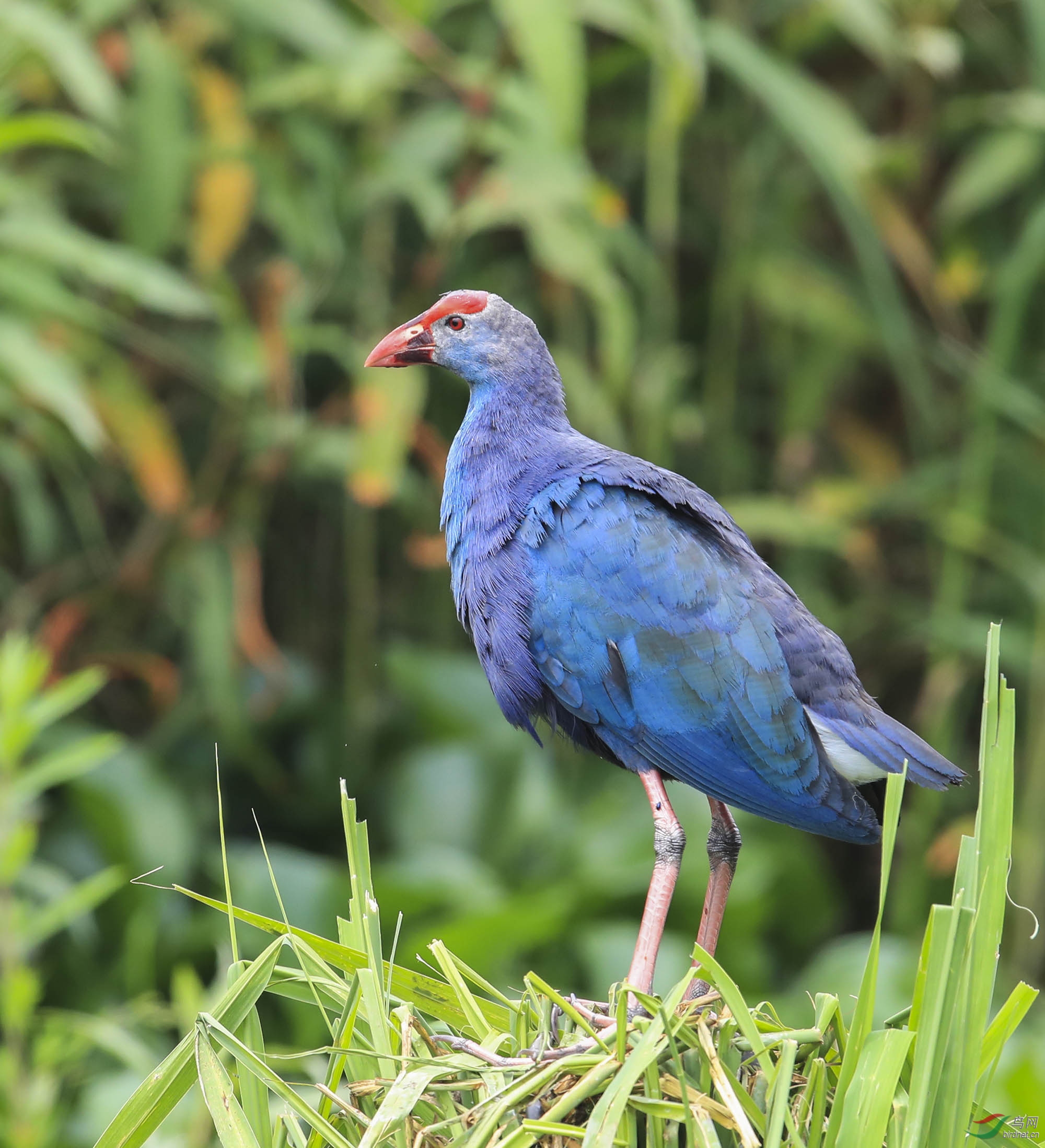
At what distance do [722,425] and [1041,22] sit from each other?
4.70 ft

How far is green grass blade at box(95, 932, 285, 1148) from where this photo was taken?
1.20 meters

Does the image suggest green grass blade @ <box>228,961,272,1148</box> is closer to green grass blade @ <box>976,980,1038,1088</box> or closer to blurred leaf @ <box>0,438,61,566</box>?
green grass blade @ <box>976,980,1038,1088</box>

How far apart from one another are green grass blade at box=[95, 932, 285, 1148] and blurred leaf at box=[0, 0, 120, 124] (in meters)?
2.31

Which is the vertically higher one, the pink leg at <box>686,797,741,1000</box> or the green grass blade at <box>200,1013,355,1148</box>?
the green grass blade at <box>200,1013,355,1148</box>

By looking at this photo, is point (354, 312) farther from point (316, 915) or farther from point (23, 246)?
point (316, 915)

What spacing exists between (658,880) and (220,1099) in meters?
0.73

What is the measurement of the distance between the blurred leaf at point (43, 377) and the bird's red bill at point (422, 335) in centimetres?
103

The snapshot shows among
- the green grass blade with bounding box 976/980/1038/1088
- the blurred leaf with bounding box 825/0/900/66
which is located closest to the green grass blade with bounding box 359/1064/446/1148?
the green grass blade with bounding box 976/980/1038/1088

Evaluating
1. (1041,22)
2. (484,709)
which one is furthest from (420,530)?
(1041,22)

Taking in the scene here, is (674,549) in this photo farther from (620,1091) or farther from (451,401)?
(451,401)

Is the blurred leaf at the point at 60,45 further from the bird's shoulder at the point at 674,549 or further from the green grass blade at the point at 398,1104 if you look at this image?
the green grass blade at the point at 398,1104

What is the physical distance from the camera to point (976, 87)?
4426 mm

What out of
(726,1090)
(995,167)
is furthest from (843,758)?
(995,167)

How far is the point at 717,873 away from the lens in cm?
187
